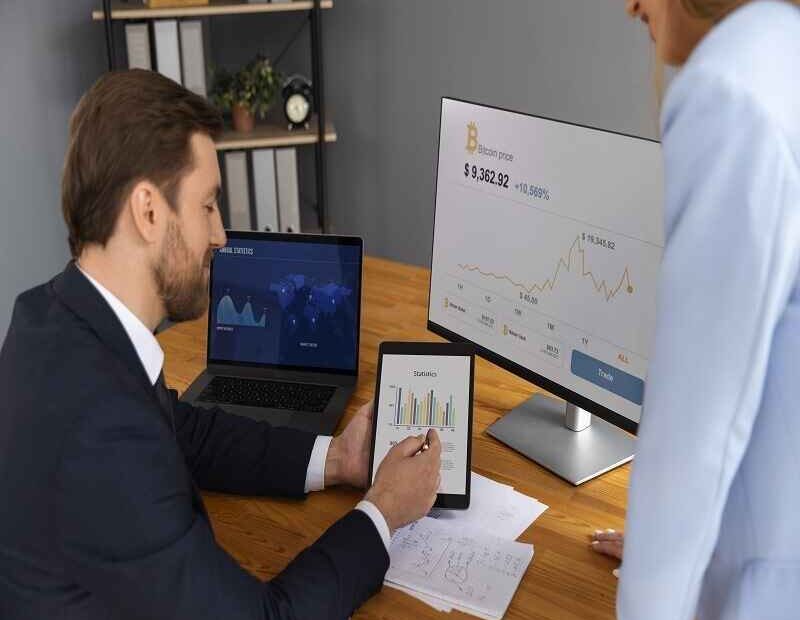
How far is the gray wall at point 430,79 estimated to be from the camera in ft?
9.83

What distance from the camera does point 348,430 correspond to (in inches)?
57.0

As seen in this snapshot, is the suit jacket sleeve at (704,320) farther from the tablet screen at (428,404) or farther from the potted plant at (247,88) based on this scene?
the potted plant at (247,88)

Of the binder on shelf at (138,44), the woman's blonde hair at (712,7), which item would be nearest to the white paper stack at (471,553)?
the woman's blonde hair at (712,7)

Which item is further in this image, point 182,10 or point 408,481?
point 182,10

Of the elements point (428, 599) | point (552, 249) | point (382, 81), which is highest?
point (552, 249)

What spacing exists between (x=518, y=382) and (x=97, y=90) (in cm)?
88

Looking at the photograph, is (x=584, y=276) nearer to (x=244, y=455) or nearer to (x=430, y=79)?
(x=244, y=455)

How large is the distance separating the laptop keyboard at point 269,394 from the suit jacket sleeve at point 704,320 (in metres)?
0.86

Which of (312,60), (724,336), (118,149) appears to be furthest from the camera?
(312,60)

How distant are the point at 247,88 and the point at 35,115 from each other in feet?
2.32

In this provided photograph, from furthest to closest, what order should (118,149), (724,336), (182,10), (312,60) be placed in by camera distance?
(312,60), (182,10), (118,149), (724,336)

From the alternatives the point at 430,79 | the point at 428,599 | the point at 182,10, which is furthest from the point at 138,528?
the point at 430,79

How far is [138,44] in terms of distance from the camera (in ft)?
10.0

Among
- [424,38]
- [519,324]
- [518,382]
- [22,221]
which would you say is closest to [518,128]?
[519,324]
